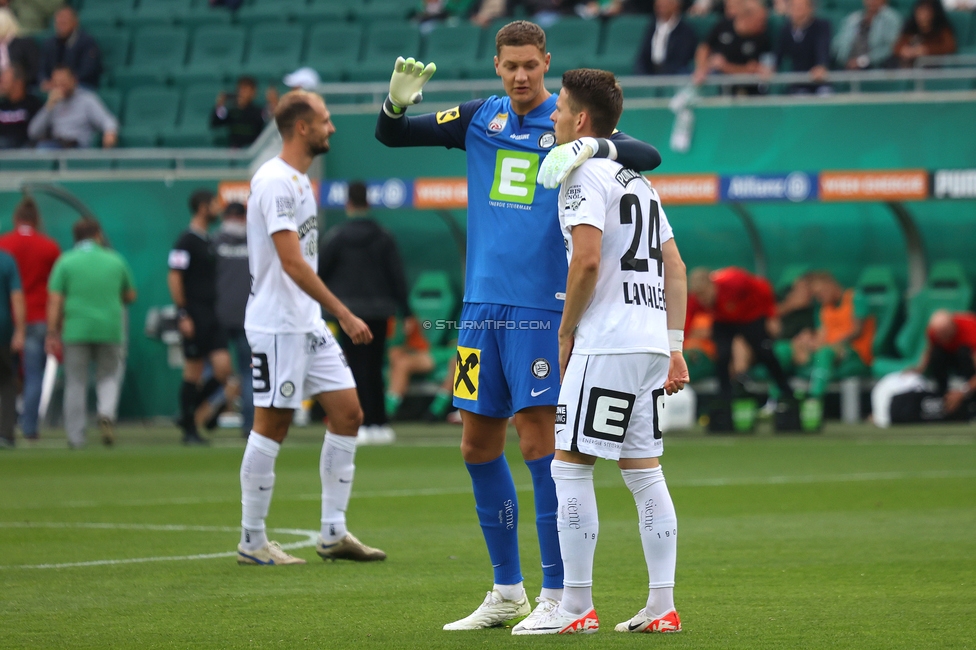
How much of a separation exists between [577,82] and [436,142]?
39.7 inches

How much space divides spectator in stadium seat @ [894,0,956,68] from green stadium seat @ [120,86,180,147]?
9915 millimetres

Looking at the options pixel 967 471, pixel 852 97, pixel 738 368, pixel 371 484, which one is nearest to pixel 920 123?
pixel 852 97

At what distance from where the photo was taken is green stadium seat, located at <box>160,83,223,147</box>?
20609 millimetres

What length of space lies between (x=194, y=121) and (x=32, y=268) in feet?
18.5

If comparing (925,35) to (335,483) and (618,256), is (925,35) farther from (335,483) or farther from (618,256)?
(618,256)

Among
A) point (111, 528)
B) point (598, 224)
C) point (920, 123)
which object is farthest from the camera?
point (920, 123)

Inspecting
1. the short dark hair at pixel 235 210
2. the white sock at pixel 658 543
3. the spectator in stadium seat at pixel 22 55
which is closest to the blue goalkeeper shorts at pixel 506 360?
the white sock at pixel 658 543

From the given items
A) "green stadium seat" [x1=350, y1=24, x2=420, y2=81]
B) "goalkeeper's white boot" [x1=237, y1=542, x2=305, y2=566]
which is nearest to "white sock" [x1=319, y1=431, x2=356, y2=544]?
"goalkeeper's white boot" [x1=237, y1=542, x2=305, y2=566]

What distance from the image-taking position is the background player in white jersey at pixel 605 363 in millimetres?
4953

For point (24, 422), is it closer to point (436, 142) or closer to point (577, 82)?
point (436, 142)

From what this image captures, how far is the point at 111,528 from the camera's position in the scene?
337 inches

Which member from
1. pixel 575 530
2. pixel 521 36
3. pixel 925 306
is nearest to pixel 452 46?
pixel 925 306

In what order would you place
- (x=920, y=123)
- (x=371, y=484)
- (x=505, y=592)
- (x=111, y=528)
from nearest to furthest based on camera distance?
1. (x=505, y=592)
2. (x=111, y=528)
3. (x=371, y=484)
4. (x=920, y=123)

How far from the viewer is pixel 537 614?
203 inches
